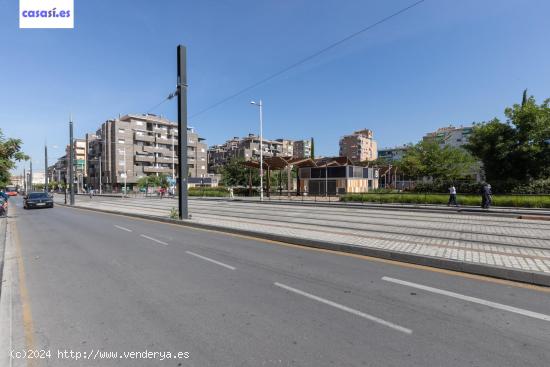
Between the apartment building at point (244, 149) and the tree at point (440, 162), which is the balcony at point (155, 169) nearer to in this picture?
the apartment building at point (244, 149)

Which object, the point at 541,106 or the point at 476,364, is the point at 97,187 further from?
the point at 476,364

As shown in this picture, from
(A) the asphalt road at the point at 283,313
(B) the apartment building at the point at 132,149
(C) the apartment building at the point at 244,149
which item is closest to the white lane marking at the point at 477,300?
(A) the asphalt road at the point at 283,313

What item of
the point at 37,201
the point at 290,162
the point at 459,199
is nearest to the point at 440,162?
the point at 290,162

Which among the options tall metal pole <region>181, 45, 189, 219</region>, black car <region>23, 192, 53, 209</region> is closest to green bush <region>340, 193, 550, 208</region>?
tall metal pole <region>181, 45, 189, 219</region>

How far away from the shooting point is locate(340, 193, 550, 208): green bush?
72.2 ft

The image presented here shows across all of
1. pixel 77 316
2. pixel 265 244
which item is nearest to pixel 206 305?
pixel 77 316

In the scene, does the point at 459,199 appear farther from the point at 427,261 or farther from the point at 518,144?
the point at 427,261

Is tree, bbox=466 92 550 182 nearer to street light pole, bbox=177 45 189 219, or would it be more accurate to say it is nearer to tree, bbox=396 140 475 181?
tree, bbox=396 140 475 181

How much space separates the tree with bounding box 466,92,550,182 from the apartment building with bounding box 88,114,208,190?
67690 mm

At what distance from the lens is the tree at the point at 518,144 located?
88.3 ft

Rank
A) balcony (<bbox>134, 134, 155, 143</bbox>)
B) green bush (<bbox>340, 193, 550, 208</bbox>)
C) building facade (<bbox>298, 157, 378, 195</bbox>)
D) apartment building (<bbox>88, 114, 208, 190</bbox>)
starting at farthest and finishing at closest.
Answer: balcony (<bbox>134, 134, 155, 143</bbox>), apartment building (<bbox>88, 114, 208, 190</bbox>), building facade (<bbox>298, 157, 378, 195</bbox>), green bush (<bbox>340, 193, 550, 208</bbox>)

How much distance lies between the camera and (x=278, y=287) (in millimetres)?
5324

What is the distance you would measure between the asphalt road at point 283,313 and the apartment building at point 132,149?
79.0 meters

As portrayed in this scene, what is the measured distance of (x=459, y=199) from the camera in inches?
990
